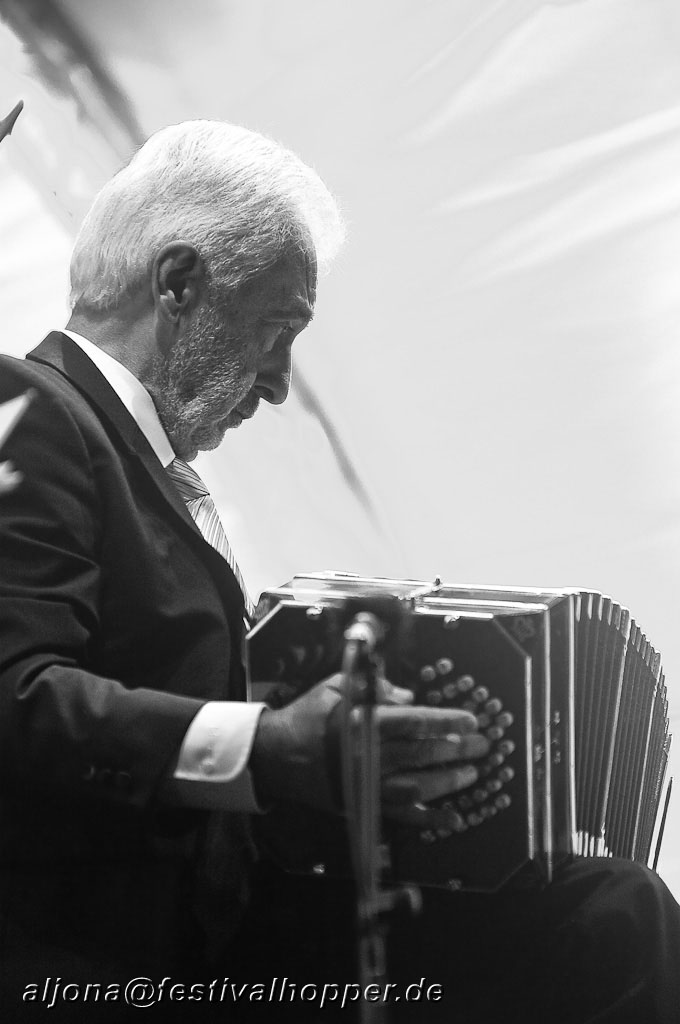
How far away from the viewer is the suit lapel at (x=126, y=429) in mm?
1410

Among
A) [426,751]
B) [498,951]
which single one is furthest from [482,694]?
[498,951]

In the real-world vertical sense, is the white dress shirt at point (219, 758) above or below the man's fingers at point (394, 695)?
above

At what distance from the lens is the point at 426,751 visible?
3.87ft

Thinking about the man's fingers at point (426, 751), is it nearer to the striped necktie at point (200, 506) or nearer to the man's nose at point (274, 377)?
the striped necktie at point (200, 506)

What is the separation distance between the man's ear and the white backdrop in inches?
33.3

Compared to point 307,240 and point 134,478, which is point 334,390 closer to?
point 307,240

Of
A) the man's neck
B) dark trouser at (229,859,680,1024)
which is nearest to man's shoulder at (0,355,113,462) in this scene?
the man's neck

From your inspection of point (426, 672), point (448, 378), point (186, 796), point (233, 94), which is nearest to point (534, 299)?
point (448, 378)

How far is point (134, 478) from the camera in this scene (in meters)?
1.41

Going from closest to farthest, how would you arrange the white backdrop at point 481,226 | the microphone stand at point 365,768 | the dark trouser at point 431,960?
1. the microphone stand at point 365,768
2. the dark trouser at point 431,960
3. the white backdrop at point 481,226

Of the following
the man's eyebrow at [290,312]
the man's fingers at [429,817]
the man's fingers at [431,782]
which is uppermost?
the man's eyebrow at [290,312]

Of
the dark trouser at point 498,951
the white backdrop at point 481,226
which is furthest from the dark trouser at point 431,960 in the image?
the white backdrop at point 481,226

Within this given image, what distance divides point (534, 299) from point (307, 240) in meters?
0.81

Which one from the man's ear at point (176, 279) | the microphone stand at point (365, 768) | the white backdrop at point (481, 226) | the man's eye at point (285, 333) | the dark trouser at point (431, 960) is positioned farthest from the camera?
the white backdrop at point (481, 226)
